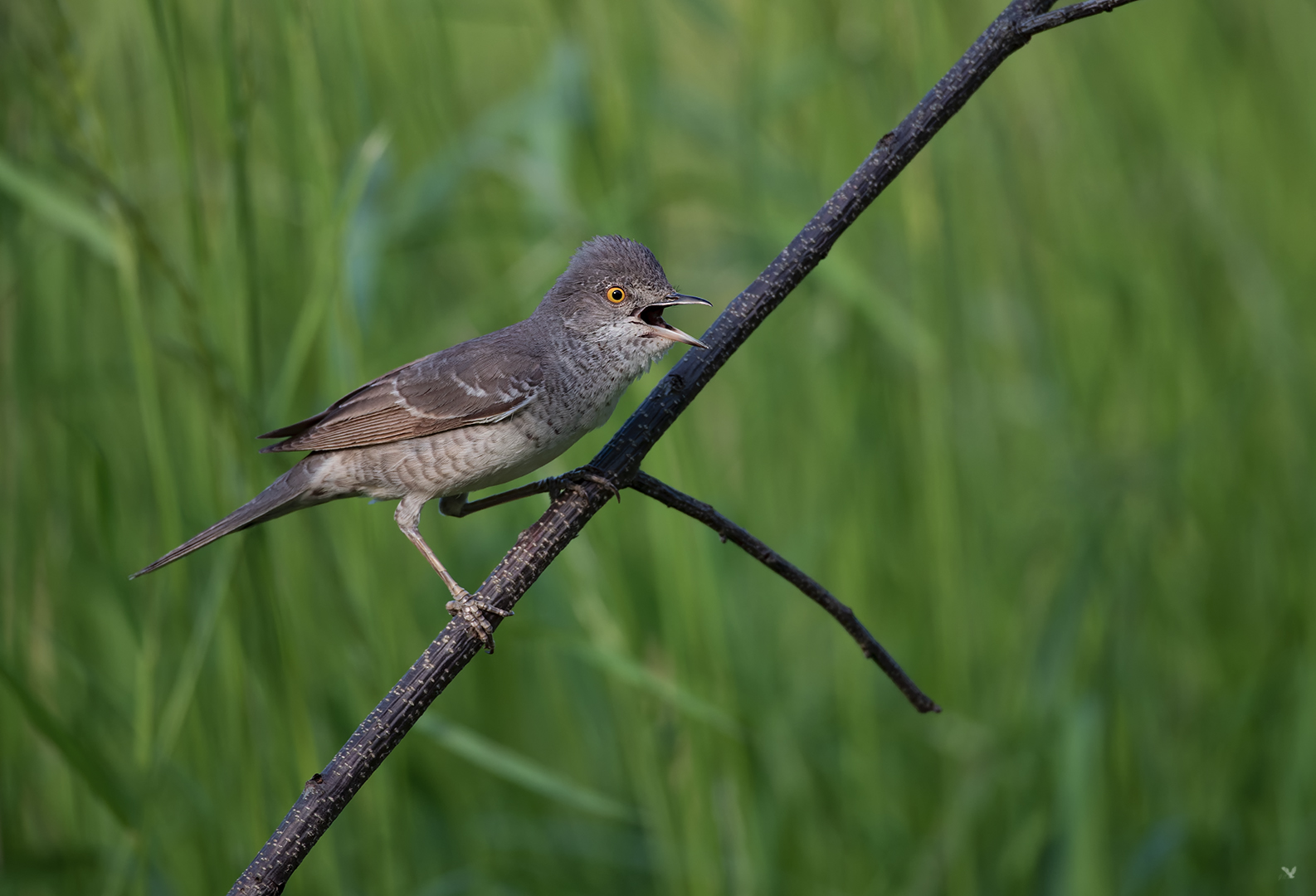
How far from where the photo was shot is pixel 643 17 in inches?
132

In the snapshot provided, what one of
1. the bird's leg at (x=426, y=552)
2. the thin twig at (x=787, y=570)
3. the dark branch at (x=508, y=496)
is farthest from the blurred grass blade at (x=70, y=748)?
the thin twig at (x=787, y=570)

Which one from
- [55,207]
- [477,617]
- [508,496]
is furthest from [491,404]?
[55,207]

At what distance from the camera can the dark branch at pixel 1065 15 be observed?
1654 millimetres

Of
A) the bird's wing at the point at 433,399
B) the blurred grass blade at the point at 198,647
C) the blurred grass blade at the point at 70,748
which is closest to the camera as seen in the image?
the blurred grass blade at the point at 70,748

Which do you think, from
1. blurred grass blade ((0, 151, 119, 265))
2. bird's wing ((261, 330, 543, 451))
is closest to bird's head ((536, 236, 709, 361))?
bird's wing ((261, 330, 543, 451))

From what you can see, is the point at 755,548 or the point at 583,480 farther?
the point at 583,480

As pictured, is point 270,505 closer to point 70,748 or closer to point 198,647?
point 198,647

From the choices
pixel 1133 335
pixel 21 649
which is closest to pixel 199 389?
pixel 21 649

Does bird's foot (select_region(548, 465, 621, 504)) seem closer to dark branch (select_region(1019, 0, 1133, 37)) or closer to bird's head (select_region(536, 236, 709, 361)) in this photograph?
bird's head (select_region(536, 236, 709, 361))

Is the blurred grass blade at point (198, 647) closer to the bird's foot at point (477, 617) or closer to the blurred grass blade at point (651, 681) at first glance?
the bird's foot at point (477, 617)

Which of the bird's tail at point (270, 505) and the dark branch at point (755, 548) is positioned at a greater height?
the bird's tail at point (270, 505)

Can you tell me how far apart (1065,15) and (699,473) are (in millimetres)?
1549

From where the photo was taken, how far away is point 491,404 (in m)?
2.76

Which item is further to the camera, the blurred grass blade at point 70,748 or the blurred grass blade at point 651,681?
the blurred grass blade at point 651,681
